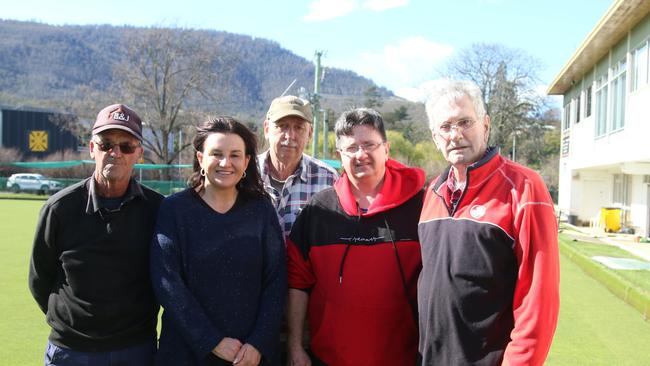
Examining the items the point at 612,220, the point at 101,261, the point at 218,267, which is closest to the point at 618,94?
the point at 612,220

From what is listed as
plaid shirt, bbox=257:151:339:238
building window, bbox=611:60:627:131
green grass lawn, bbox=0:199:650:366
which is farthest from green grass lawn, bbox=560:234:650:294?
plaid shirt, bbox=257:151:339:238

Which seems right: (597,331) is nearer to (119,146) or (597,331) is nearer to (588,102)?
(119,146)

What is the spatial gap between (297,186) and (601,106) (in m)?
23.0

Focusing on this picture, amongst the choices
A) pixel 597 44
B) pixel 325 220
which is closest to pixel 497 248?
pixel 325 220

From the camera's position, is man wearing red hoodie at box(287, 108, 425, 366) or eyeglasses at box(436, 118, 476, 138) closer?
eyeglasses at box(436, 118, 476, 138)

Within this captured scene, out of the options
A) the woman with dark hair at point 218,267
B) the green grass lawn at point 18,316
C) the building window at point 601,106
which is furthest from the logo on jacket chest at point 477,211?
the building window at point 601,106

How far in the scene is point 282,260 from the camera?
11.6ft

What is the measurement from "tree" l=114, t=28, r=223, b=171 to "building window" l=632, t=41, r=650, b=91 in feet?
115

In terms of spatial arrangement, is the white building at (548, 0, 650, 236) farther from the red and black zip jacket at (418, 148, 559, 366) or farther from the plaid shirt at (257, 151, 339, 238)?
the red and black zip jacket at (418, 148, 559, 366)

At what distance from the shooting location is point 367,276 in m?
3.45

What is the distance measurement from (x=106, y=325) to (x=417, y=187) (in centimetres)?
198

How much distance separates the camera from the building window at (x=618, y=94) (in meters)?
20.8

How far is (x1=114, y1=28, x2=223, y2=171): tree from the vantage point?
48.2m

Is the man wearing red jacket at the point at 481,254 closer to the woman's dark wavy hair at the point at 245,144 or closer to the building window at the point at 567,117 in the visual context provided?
the woman's dark wavy hair at the point at 245,144
